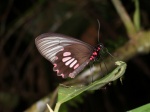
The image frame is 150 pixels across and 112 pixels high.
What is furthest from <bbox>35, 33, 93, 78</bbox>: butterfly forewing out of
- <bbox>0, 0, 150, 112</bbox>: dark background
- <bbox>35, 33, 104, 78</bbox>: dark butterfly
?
<bbox>0, 0, 150, 112</bbox>: dark background

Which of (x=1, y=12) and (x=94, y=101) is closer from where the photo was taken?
(x=94, y=101)

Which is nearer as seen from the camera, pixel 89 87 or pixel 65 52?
pixel 89 87

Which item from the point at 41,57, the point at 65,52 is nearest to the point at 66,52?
the point at 65,52

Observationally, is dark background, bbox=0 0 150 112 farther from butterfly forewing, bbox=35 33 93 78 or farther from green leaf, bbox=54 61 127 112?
green leaf, bbox=54 61 127 112

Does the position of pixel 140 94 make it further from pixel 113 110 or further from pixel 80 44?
pixel 80 44

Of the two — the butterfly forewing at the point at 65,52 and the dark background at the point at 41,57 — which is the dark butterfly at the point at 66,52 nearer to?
the butterfly forewing at the point at 65,52

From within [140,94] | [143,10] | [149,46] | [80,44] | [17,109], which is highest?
[80,44]

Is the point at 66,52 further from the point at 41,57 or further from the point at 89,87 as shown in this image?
the point at 41,57

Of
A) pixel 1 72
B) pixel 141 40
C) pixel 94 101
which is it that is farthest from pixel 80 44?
pixel 1 72
